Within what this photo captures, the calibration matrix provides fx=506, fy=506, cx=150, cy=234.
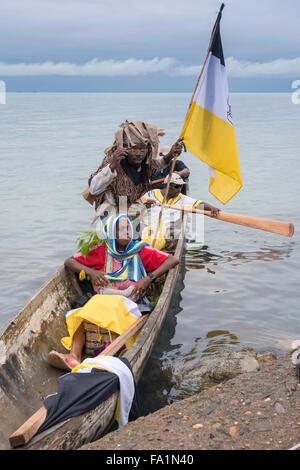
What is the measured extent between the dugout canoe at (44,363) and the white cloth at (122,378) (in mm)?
83

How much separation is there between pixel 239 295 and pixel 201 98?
2911 mm

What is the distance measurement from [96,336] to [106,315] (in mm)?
270

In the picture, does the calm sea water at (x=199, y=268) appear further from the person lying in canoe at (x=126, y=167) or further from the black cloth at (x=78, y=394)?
the person lying in canoe at (x=126, y=167)

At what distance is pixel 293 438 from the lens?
129 inches

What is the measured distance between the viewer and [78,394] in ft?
10.8

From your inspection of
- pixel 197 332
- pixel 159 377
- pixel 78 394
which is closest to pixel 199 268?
pixel 197 332

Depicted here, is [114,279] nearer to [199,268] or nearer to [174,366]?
[174,366]

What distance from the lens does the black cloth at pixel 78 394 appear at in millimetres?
3162

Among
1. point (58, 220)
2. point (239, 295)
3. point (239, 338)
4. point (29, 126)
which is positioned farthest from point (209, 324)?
point (29, 126)

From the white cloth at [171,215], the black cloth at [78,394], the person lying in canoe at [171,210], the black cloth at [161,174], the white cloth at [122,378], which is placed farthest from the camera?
the black cloth at [161,174]

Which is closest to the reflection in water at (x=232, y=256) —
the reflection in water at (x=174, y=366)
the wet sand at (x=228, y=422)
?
the reflection in water at (x=174, y=366)

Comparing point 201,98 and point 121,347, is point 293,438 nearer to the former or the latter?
point 121,347

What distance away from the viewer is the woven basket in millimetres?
4486

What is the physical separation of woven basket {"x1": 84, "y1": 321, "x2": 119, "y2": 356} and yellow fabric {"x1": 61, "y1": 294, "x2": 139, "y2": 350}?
9 centimetres
